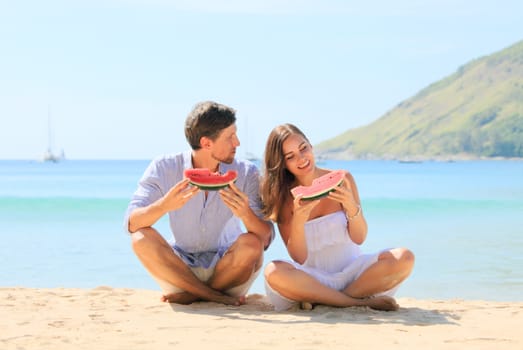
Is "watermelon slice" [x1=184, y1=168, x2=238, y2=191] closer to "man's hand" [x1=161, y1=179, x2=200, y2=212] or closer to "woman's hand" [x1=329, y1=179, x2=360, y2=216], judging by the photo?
"man's hand" [x1=161, y1=179, x2=200, y2=212]

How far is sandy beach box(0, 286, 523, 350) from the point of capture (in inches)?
178

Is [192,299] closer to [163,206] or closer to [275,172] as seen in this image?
[163,206]

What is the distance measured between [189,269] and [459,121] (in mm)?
162773

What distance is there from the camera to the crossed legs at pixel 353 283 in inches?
219

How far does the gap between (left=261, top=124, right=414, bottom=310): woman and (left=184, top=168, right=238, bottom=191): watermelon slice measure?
1.43 feet

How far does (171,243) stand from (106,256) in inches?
257

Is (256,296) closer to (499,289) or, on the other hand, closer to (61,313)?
(61,313)

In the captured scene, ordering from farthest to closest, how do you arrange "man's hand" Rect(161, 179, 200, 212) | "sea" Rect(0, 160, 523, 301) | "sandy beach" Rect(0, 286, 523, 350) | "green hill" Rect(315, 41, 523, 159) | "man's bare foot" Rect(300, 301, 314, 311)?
"green hill" Rect(315, 41, 523, 159) → "sea" Rect(0, 160, 523, 301) → "man's bare foot" Rect(300, 301, 314, 311) → "man's hand" Rect(161, 179, 200, 212) → "sandy beach" Rect(0, 286, 523, 350)

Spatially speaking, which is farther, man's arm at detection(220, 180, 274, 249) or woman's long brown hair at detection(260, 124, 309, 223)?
woman's long brown hair at detection(260, 124, 309, 223)

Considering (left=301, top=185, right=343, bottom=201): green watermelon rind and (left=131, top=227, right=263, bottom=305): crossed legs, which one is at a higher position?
(left=301, top=185, right=343, bottom=201): green watermelon rind

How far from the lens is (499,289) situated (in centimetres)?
874

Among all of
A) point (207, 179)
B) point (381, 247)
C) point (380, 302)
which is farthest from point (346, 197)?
point (381, 247)

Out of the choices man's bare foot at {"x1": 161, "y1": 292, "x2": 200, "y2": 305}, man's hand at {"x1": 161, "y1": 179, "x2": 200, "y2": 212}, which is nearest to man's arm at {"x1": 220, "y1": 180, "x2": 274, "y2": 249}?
man's hand at {"x1": 161, "y1": 179, "x2": 200, "y2": 212}

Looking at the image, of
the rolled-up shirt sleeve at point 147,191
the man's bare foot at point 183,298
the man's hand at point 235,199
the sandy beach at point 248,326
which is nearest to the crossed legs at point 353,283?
the sandy beach at point 248,326
